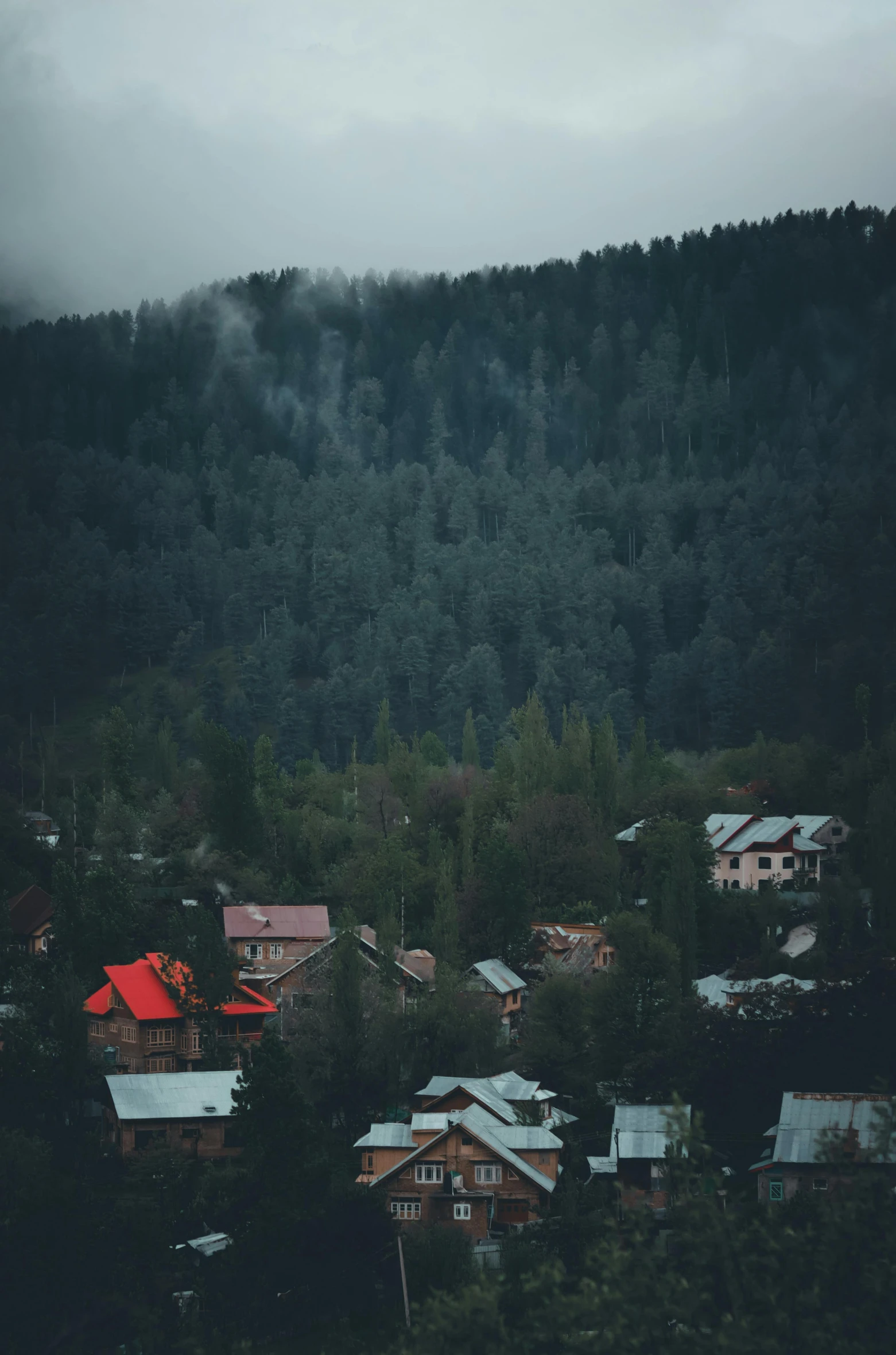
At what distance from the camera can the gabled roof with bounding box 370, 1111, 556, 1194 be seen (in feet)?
168

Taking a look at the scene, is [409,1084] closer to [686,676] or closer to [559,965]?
[559,965]

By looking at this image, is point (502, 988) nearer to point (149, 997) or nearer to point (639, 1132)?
point (149, 997)

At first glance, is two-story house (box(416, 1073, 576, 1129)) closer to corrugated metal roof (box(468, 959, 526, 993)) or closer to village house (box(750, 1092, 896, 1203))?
village house (box(750, 1092, 896, 1203))

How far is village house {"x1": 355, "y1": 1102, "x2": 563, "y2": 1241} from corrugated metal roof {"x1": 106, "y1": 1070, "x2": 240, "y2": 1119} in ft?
22.1

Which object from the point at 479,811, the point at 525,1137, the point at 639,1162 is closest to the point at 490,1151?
the point at 525,1137

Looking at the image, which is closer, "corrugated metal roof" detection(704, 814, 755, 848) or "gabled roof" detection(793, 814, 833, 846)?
"corrugated metal roof" detection(704, 814, 755, 848)

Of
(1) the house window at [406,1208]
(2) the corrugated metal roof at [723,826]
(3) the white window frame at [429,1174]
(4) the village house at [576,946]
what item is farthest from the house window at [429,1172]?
(2) the corrugated metal roof at [723,826]

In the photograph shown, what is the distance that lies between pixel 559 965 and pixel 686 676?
75.9 m

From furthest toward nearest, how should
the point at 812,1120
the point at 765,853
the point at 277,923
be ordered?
the point at 765,853 → the point at 277,923 → the point at 812,1120

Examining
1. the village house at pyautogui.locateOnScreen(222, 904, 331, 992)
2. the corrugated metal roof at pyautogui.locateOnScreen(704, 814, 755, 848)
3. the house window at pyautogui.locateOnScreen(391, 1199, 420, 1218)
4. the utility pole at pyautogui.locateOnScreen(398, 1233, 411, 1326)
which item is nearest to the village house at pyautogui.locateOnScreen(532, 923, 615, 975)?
the village house at pyautogui.locateOnScreen(222, 904, 331, 992)

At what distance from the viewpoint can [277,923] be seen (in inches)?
2916

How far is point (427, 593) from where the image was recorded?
158 meters

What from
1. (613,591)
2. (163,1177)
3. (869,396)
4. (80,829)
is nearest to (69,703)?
(613,591)

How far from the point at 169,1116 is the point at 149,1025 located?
6964 mm
